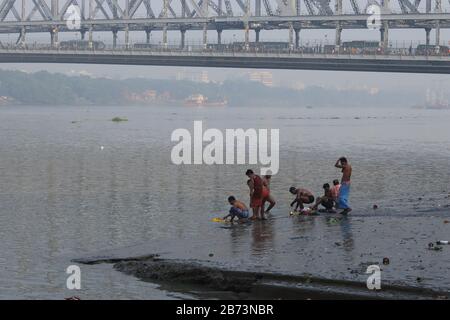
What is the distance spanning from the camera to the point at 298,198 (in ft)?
106

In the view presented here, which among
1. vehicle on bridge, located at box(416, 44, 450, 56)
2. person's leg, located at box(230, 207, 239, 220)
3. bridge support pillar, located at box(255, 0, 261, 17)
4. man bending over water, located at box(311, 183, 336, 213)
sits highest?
bridge support pillar, located at box(255, 0, 261, 17)

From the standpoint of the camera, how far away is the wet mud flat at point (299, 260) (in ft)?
64.6

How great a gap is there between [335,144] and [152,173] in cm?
3581

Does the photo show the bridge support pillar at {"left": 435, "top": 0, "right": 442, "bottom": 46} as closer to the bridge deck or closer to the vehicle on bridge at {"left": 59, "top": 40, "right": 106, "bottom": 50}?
the bridge deck

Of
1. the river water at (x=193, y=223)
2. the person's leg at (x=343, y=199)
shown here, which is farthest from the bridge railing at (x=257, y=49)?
the person's leg at (x=343, y=199)

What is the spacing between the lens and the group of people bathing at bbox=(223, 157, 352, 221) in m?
Answer: 30.1

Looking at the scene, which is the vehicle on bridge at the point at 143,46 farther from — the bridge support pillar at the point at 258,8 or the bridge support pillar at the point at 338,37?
the bridge support pillar at the point at 338,37

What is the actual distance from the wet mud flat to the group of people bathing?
810 mm

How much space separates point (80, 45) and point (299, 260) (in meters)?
125

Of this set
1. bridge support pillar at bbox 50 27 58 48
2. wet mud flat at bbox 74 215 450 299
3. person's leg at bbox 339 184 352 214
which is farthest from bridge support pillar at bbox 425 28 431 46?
wet mud flat at bbox 74 215 450 299

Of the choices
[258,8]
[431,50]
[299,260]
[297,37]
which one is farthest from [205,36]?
[299,260]

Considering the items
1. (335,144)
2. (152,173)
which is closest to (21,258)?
(152,173)

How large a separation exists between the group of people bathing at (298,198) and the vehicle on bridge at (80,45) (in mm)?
108334

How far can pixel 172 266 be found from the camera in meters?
22.4
